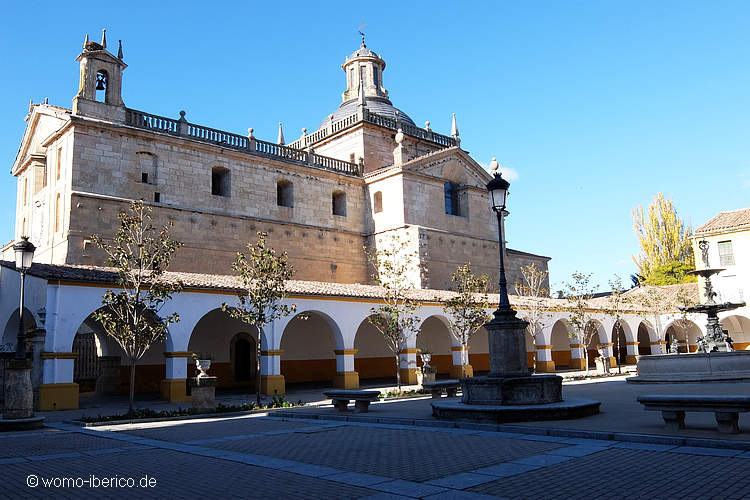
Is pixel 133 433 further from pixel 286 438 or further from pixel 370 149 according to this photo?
pixel 370 149

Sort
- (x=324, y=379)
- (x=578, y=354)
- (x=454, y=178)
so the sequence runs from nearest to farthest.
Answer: (x=324, y=379) → (x=578, y=354) → (x=454, y=178)

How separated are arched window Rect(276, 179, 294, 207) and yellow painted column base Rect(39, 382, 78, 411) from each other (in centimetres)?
1537

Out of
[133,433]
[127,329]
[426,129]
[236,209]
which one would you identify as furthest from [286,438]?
[426,129]

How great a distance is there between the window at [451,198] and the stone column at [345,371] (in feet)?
47.8

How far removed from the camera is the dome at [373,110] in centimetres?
3741

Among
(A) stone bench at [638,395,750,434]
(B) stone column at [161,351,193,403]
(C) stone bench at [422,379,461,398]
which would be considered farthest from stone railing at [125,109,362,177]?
(A) stone bench at [638,395,750,434]

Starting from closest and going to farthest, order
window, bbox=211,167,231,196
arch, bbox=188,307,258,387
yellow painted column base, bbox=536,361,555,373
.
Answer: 1. arch, bbox=188,307,258,387
2. window, bbox=211,167,231,196
3. yellow painted column base, bbox=536,361,555,373

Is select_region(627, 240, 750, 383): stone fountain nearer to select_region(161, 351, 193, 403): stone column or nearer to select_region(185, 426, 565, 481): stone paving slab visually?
select_region(185, 426, 565, 481): stone paving slab

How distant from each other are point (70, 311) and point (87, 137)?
32.1ft

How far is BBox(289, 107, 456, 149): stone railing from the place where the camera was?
34469 millimetres

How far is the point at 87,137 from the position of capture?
23344mm

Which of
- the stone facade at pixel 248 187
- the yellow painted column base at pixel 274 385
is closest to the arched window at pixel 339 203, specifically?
the stone facade at pixel 248 187

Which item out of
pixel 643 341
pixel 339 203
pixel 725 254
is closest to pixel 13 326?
pixel 339 203

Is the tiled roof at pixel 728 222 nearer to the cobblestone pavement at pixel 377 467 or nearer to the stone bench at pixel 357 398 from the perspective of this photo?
the stone bench at pixel 357 398
